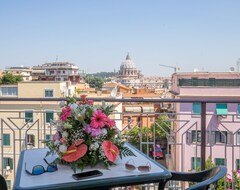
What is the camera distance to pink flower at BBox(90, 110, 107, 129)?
1.69 m

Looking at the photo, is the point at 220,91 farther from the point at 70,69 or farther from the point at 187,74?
the point at 70,69

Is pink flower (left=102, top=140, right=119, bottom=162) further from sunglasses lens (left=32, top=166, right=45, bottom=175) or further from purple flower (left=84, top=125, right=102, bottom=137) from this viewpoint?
sunglasses lens (left=32, top=166, right=45, bottom=175)

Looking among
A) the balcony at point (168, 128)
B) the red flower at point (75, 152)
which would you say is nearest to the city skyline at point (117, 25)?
the balcony at point (168, 128)

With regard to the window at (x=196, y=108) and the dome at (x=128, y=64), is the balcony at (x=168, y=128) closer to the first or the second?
the window at (x=196, y=108)

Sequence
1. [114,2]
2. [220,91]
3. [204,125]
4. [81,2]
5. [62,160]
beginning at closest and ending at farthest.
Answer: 1. [62,160]
2. [204,125]
3. [81,2]
4. [114,2]
5. [220,91]

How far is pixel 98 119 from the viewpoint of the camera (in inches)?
67.5

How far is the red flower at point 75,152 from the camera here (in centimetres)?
163

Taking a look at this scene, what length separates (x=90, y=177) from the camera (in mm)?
1520

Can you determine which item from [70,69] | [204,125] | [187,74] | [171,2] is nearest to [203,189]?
[204,125]

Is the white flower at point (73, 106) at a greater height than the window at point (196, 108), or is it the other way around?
the white flower at point (73, 106)

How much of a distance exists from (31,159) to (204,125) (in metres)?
1.71

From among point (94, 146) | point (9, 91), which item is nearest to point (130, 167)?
point (94, 146)

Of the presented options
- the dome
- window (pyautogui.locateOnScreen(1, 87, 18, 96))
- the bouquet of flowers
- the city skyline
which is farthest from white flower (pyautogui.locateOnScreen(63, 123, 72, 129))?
the dome

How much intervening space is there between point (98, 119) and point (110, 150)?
0.18 meters
